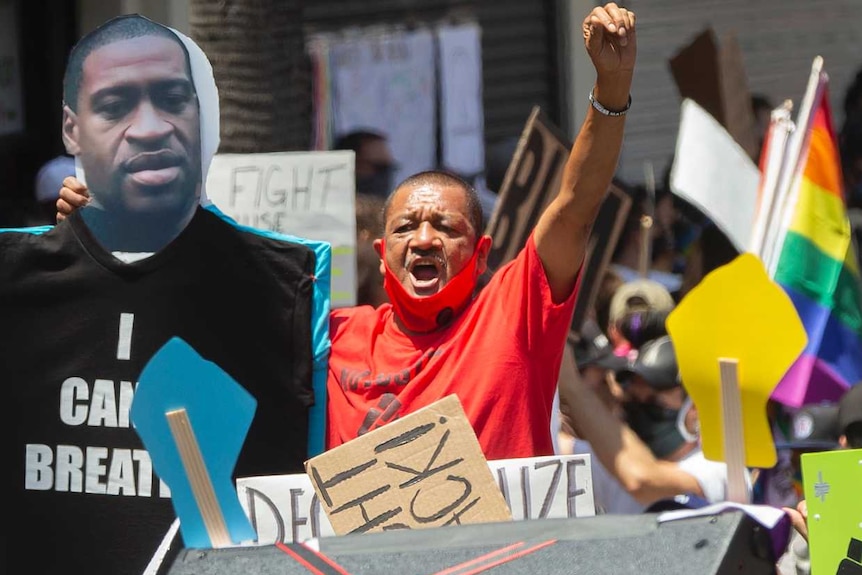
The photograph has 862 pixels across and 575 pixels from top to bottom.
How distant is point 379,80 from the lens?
9.11 meters

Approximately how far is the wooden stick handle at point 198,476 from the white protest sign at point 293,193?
213cm

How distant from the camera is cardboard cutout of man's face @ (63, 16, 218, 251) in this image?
3.54 m

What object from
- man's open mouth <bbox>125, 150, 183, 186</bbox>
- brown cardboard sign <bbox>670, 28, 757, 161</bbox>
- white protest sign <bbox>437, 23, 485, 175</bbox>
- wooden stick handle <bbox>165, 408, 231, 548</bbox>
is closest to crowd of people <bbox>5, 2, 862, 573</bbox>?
man's open mouth <bbox>125, 150, 183, 186</bbox>

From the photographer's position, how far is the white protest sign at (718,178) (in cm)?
499

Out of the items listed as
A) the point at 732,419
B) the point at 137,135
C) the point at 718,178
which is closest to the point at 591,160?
the point at 732,419

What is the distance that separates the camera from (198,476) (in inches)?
113

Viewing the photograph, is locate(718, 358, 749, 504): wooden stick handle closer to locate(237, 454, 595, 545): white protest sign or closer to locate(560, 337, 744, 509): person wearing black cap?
locate(237, 454, 595, 545): white protest sign

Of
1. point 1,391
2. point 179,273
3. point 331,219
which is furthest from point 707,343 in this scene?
point 331,219

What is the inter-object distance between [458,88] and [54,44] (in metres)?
2.36

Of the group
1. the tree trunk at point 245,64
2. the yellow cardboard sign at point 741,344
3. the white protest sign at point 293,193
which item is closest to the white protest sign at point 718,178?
the white protest sign at point 293,193

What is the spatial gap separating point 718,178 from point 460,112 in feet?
14.1

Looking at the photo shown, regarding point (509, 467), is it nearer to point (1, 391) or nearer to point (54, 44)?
point (1, 391)

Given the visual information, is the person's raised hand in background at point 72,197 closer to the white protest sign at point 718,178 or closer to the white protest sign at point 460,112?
the white protest sign at point 718,178

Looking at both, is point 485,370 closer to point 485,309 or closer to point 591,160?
point 485,309
